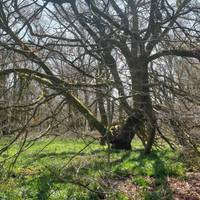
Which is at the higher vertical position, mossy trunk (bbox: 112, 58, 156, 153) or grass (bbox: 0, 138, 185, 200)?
mossy trunk (bbox: 112, 58, 156, 153)

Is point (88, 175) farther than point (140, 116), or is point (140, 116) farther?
point (140, 116)

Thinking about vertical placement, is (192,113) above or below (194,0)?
below

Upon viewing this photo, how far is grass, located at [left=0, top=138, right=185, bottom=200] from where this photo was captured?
8.87m

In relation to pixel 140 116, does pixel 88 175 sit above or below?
below

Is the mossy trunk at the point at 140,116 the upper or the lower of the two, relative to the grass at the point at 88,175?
upper

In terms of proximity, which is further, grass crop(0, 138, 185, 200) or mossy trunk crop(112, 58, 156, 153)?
mossy trunk crop(112, 58, 156, 153)

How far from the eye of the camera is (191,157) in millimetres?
11188

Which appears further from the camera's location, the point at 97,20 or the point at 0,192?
the point at 97,20

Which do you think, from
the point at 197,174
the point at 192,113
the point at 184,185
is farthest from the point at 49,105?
the point at 197,174

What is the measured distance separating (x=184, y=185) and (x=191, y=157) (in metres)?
0.68

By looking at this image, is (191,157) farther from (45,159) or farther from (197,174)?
(45,159)

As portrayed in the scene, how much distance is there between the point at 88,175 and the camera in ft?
36.1

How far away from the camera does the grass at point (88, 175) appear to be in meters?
8.87

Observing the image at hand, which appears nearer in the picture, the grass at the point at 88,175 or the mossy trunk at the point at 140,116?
the grass at the point at 88,175
